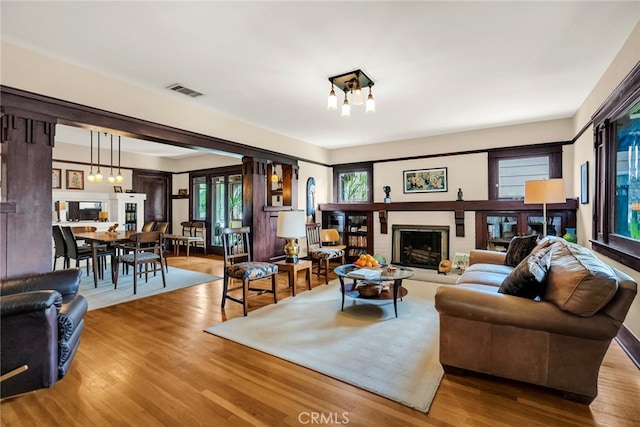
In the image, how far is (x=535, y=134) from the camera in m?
5.04

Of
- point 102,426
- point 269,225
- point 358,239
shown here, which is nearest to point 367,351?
point 102,426

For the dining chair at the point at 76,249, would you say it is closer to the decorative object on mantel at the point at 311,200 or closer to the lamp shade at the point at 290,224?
the lamp shade at the point at 290,224

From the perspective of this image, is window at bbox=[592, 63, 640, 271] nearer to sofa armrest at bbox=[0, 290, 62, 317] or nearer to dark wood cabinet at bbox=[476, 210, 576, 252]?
dark wood cabinet at bbox=[476, 210, 576, 252]

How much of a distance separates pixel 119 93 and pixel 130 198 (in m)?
4.84

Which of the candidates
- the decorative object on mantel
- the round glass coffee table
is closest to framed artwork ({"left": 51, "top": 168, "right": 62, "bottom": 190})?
the decorative object on mantel

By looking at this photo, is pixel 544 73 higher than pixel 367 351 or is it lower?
higher

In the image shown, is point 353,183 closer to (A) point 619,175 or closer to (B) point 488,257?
(B) point 488,257

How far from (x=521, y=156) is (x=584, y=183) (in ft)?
4.39

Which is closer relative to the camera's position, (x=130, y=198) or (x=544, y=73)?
(x=544, y=73)

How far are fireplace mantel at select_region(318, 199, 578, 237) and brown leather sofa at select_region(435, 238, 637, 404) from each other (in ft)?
9.97

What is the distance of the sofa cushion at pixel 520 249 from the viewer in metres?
3.52

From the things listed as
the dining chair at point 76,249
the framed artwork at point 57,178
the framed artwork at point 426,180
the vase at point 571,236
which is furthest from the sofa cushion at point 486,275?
the framed artwork at point 57,178

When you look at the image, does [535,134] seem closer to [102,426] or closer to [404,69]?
[404,69]

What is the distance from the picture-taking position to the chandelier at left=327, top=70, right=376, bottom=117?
308cm
